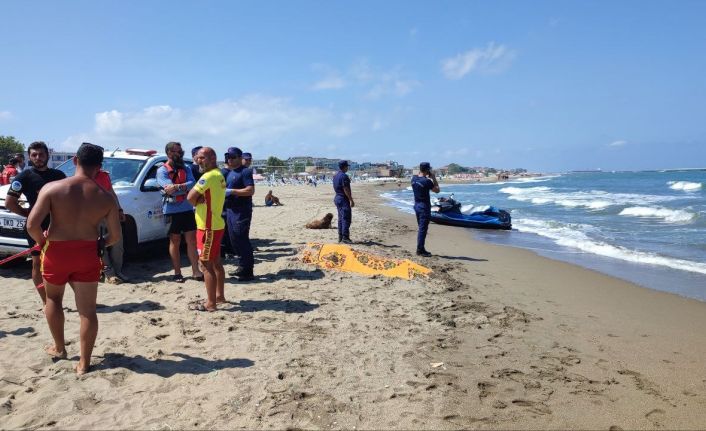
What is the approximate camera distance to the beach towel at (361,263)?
706cm

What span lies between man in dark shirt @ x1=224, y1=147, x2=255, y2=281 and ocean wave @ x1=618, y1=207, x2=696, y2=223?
54.4ft

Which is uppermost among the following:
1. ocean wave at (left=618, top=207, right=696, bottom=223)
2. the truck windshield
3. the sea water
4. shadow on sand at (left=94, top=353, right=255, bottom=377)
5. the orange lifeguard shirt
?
the truck windshield

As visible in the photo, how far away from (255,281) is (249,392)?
10.6 feet

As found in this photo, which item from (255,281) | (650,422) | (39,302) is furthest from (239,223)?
(650,422)

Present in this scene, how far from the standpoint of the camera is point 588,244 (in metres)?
11.9

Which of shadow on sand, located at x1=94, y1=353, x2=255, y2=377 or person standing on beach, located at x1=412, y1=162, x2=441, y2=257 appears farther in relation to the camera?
person standing on beach, located at x1=412, y1=162, x2=441, y2=257

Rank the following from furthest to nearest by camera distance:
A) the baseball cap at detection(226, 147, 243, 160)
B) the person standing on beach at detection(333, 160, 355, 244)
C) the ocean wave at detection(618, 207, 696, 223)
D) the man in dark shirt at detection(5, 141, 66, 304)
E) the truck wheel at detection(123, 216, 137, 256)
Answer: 1. the ocean wave at detection(618, 207, 696, 223)
2. the person standing on beach at detection(333, 160, 355, 244)
3. the truck wheel at detection(123, 216, 137, 256)
4. the baseball cap at detection(226, 147, 243, 160)
5. the man in dark shirt at detection(5, 141, 66, 304)

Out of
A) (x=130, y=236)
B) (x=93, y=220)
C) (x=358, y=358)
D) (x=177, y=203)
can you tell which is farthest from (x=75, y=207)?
(x=130, y=236)

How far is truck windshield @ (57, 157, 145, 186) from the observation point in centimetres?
742

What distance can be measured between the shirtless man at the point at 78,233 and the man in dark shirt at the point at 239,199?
2403mm

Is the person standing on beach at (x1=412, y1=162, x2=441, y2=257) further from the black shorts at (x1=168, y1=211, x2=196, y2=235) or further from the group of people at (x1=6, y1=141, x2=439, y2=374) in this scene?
the black shorts at (x1=168, y1=211, x2=196, y2=235)

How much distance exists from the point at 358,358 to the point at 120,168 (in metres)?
5.67

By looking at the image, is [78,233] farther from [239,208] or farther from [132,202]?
[132,202]

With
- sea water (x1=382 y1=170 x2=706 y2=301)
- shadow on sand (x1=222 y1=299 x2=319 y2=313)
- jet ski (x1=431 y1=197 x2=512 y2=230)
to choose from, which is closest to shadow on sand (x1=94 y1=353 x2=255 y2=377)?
shadow on sand (x1=222 y1=299 x2=319 y2=313)
